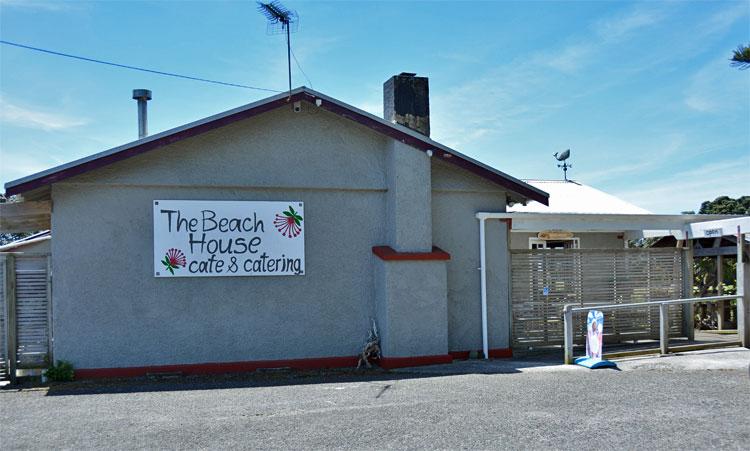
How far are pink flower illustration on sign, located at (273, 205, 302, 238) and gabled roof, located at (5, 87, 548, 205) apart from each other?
1.57 metres

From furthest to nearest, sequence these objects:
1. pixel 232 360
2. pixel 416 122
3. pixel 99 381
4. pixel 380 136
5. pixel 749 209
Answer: pixel 749 209
pixel 416 122
pixel 380 136
pixel 232 360
pixel 99 381

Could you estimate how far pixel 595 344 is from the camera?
10.8m

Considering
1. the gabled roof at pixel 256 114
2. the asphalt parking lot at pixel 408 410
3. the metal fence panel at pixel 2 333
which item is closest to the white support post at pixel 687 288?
the asphalt parking lot at pixel 408 410

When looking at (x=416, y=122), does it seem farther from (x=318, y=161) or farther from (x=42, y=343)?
(x=42, y=343)

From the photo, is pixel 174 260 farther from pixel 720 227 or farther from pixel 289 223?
pixel 720 227

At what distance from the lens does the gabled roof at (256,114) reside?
10.2m

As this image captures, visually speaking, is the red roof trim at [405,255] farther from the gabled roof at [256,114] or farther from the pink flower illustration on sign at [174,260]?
the pink flower illustration on sign at [174,260]

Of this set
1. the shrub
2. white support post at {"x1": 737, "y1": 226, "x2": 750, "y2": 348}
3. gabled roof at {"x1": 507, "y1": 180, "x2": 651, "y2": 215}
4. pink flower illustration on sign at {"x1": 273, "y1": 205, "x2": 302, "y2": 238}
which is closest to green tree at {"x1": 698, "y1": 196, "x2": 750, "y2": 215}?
gabled roof at {"x1": 507, "y1": 180, "x2": 651, "y2": 215}

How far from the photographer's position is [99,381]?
1033 centimetres

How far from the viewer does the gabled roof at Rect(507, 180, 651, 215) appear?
16.0 meters

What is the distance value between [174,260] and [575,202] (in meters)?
10.0

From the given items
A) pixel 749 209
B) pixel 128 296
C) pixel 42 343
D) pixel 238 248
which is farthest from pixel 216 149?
pixel 749 209

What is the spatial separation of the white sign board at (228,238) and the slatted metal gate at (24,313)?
1599 mm

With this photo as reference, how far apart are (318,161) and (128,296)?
3434 mm
